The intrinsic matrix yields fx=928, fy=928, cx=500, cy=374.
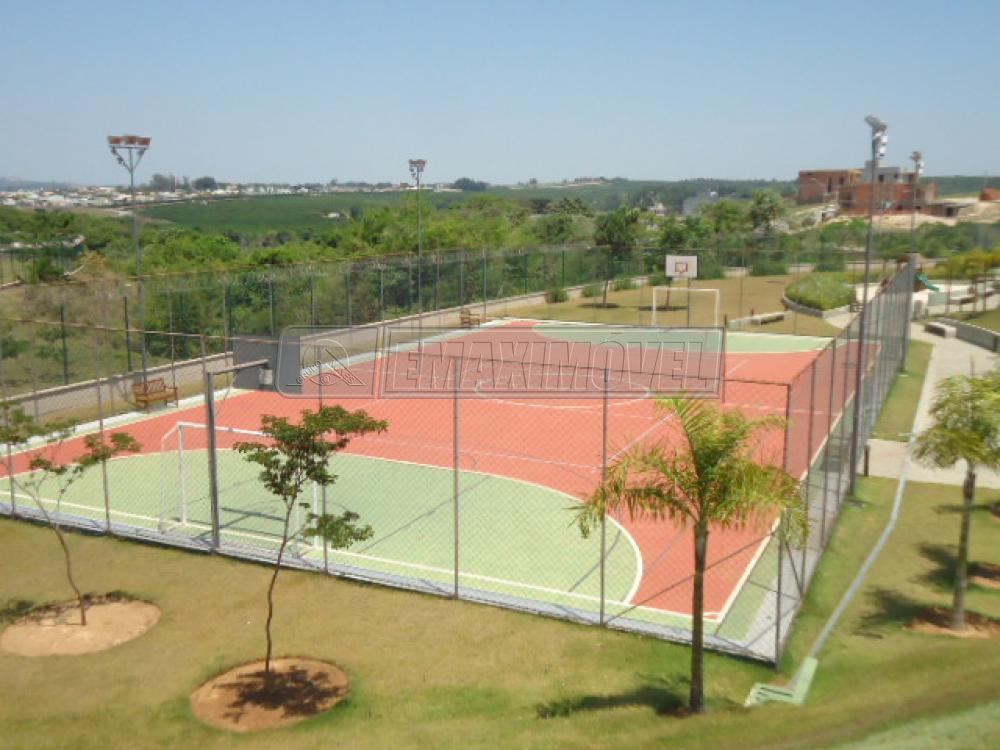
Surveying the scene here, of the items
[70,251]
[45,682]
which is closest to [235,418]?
[45,682]

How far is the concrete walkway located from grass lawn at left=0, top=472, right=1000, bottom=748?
330cm

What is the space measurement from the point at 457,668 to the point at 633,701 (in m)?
1.96

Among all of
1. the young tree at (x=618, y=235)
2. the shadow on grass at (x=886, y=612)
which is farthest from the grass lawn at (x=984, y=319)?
the shadow on grass at (x=886, y=612)

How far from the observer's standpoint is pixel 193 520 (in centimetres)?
1493

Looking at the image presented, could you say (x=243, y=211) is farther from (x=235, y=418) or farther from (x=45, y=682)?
(x=45, y=682)

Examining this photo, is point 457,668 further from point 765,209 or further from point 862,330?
point 765,209

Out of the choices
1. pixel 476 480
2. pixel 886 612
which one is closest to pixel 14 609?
pixel 476 480

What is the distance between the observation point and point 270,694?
946 centimetres

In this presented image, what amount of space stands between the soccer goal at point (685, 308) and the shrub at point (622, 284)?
1658 mm

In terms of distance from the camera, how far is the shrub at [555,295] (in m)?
44.5

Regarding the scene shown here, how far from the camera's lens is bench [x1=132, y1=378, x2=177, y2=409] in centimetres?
2277

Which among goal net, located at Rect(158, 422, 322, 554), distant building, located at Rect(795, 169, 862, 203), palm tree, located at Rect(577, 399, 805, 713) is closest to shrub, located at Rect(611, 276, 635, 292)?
goal net, located at Rect(158, 422, 322, 554)

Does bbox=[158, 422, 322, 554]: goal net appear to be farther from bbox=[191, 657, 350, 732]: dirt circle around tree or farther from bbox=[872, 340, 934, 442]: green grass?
bbox=[872, 340, 934, 442]: green grass

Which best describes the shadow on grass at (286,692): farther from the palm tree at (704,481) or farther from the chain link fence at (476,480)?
the palm tree at (704,481)
